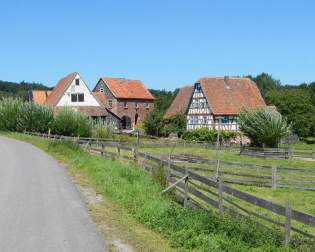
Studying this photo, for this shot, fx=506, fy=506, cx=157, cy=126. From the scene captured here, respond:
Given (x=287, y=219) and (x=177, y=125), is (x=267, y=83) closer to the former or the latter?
(x=177, y=125)

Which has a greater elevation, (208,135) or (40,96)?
(40,96)

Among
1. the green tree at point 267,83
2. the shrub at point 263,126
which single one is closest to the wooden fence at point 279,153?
the shrub at point 263,126

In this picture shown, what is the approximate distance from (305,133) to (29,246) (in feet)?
248

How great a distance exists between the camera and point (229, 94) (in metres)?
68.2

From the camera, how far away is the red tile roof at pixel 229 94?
2601 inches

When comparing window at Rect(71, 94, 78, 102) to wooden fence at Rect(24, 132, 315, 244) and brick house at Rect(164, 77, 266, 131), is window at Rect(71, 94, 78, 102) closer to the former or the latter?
brick house at Rect(164, 77, 266, 131)

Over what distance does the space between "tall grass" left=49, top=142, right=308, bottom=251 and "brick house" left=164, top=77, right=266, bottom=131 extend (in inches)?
1911

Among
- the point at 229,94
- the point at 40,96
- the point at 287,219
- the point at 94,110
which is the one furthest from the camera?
the point at 40,96

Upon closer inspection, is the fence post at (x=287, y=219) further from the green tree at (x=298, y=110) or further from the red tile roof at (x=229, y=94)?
the green tree at (x=298, y=110)

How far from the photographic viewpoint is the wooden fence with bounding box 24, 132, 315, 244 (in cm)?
973

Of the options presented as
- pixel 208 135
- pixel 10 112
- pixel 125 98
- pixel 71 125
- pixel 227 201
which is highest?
pixel 125 98

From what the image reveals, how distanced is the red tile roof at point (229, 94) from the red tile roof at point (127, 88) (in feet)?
64.3

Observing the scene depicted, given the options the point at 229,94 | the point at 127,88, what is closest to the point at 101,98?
the point at 127,88

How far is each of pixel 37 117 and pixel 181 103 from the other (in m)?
26.6
